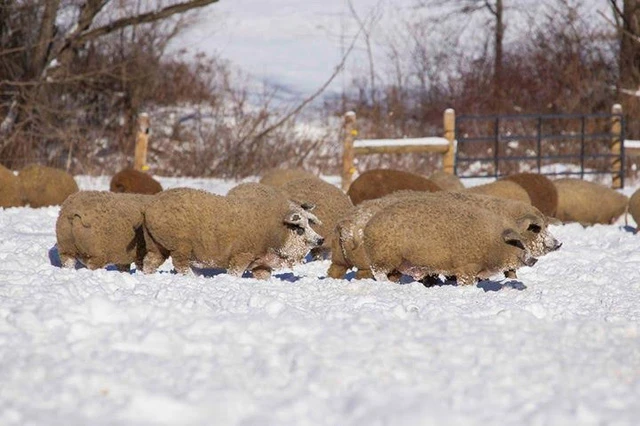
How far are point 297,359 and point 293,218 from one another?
4315 millimetres

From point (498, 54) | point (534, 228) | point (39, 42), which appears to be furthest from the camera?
point (498, 54)

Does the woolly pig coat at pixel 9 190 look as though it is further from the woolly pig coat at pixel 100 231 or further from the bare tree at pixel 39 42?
the bare tree at pixel 39 42

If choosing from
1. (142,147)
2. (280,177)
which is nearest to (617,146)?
(142,147)

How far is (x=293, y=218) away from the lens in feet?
29.3

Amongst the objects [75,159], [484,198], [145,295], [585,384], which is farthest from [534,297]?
[75,159]

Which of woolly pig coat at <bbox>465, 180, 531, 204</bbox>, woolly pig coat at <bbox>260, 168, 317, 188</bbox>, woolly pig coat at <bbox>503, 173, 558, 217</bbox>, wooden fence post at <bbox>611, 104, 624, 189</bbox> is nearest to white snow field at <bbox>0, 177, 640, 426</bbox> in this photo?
woolly pig coat at <bbox>465, 180, 531, 204</bbox>

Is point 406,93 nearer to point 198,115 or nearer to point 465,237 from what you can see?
point 198,115

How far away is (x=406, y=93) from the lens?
3117 centimetres

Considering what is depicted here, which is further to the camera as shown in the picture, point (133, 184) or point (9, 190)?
point (133, 184)

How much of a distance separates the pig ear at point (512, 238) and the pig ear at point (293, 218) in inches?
66.3

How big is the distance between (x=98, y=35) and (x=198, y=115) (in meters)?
3.72

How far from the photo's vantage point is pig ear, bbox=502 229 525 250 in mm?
8273

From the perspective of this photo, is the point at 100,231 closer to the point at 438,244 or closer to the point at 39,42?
the point at 438,244

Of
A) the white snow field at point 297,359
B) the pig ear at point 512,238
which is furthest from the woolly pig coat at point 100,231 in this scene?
the pig ear at point 512,238
